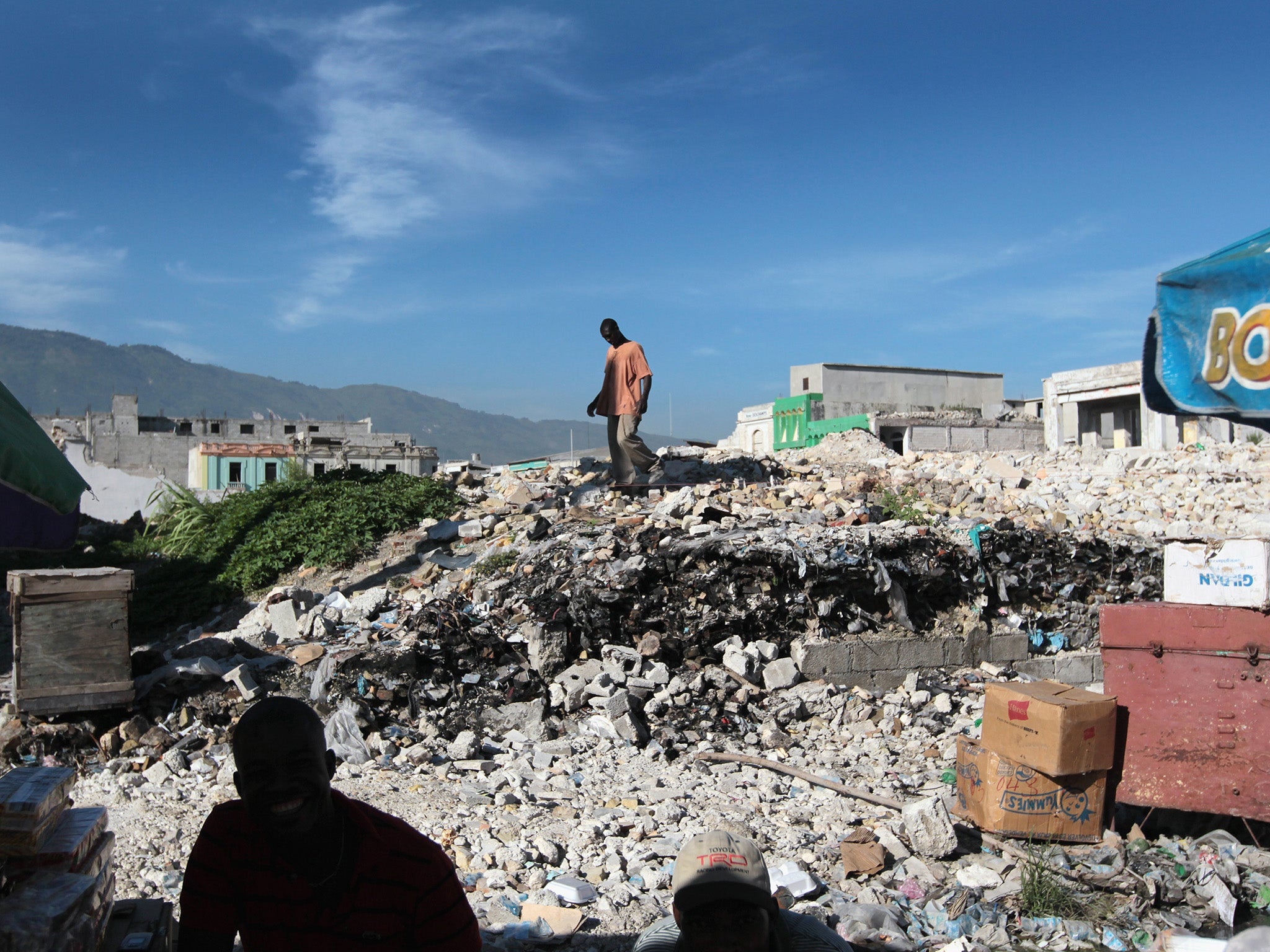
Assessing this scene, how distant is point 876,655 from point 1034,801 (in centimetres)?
318

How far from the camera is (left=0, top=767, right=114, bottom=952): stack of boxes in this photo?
1.85 metres

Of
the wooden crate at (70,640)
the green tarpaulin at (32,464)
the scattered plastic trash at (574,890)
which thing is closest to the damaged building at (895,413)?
the wooden crate at (70,640)

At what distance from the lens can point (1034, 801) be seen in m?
4.17

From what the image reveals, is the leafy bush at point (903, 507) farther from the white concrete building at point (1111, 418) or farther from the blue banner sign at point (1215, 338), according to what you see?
the white concrete building at point (1111, 418)

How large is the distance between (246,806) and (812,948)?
4.23 feet

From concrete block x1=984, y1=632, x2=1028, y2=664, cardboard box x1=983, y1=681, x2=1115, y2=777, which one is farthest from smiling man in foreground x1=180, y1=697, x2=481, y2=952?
concrete block x1=984, y1=632, x2=1028, y2=664

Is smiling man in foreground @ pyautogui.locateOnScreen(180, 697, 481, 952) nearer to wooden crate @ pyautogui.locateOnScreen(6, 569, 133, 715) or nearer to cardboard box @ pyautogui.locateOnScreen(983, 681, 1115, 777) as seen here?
cardboard box @ pyautogui.locateOnScreen(983, 681, 1115, 777)

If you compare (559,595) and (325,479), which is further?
(325,479)

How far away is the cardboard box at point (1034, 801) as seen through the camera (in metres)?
4.18

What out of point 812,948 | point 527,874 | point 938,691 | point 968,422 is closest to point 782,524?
point 938,691

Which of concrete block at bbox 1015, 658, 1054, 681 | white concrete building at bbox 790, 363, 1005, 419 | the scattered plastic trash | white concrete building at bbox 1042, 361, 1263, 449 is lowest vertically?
the scattered plastic trash

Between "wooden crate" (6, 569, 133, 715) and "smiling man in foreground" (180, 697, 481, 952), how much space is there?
15.5 feet

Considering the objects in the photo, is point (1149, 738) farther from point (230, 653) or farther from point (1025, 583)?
point (230, 653)

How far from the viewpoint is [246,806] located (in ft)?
5.98
